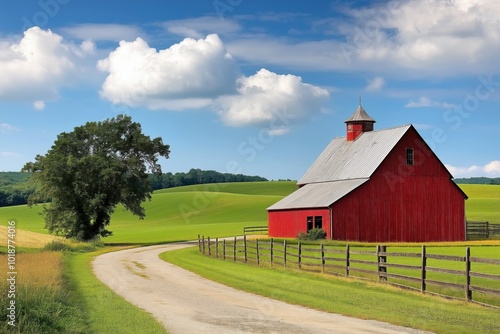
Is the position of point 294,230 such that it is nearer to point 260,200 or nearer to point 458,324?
point 458,324

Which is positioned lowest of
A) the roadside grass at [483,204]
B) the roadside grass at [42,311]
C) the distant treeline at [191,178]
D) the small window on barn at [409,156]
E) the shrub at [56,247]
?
the shrub at [56,247]

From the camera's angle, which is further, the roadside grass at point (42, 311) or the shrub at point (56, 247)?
the shrub at point (56, 247)

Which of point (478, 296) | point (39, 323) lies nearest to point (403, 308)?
point (478, 296)

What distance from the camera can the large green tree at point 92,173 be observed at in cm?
5941

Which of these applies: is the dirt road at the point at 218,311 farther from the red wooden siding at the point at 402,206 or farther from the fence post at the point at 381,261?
the red wooden siding at the point at 402,206

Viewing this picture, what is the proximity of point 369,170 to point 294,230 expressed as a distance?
8.88 meters

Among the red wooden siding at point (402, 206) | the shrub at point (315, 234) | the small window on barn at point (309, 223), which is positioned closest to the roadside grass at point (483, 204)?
the red wooden siding at point (402, 206)

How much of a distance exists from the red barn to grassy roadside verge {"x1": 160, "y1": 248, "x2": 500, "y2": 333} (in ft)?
94.8

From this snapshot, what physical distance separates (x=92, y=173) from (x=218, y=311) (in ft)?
154

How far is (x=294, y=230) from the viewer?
58.6m

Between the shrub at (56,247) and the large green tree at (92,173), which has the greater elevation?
the large green tree at (92,173)

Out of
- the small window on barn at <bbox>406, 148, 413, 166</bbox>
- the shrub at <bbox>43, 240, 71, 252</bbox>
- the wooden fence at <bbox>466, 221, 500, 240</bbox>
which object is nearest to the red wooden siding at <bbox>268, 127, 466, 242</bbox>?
the small window on barn at <bbox>406, 148, 413, 166</bbox>

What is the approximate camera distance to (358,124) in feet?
216

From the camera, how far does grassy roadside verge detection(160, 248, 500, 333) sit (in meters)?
14.0
